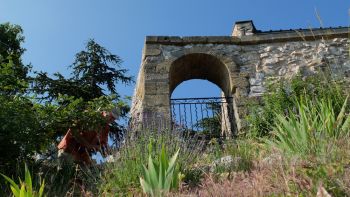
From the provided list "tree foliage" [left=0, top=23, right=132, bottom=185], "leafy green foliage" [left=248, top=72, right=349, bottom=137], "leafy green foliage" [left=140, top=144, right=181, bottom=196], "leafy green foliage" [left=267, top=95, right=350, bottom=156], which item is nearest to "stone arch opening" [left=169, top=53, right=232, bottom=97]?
"leafy green foliage" [left=248, top=72, right=349, bottom=137]

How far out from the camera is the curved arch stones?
7695 mm

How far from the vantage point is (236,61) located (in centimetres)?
817

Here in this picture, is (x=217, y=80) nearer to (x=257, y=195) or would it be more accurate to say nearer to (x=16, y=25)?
(x=257, y=195)

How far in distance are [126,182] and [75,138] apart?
6.24ft

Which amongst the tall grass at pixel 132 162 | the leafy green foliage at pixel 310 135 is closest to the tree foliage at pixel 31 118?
the tall grass at pixel 132 162

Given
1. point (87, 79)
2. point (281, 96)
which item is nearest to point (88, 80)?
point (87, 79)

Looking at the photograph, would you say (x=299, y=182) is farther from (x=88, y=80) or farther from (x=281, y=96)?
(x=88, y=80)

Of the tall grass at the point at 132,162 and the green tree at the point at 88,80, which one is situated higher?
the green tree at the point at 88,80

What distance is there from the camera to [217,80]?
9031mm

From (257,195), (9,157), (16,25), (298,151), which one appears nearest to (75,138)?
(9,157)

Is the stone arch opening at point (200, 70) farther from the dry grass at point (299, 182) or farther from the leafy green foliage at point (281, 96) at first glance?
the dry grass at point (299, 182)

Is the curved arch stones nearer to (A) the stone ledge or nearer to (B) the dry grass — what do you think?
(A) the stone ledge

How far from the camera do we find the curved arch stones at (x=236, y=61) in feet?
25.2

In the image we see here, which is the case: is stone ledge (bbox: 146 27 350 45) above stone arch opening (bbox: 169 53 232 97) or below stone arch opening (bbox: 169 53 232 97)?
above
